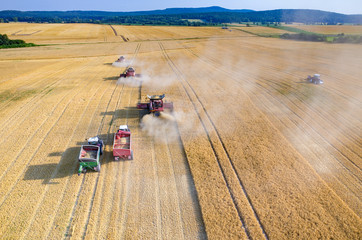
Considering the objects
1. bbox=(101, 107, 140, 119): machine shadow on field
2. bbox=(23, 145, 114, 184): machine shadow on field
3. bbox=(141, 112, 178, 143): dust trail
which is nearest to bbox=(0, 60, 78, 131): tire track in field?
bbox=(101, 107, 140, 119): machine shadow on field

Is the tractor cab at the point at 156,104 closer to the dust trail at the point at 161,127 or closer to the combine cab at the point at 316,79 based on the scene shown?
the dust trail at the point at 161,127

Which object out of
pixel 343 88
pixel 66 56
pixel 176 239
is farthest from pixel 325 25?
pixel 176 239

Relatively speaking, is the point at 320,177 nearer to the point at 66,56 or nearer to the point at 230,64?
the point at 230,64

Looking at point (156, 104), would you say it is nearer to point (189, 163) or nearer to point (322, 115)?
point (189, 163)

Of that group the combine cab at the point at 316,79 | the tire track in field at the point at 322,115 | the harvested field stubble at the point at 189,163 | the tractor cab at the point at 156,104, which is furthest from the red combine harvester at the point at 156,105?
the combine cab at the point at 316,79

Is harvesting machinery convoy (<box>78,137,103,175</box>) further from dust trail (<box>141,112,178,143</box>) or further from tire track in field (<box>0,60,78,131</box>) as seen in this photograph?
tire track in field (<box>0,60,78,131</box>)

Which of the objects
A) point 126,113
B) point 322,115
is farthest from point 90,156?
point 322,115

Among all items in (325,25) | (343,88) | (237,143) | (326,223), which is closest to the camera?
(326,223)
